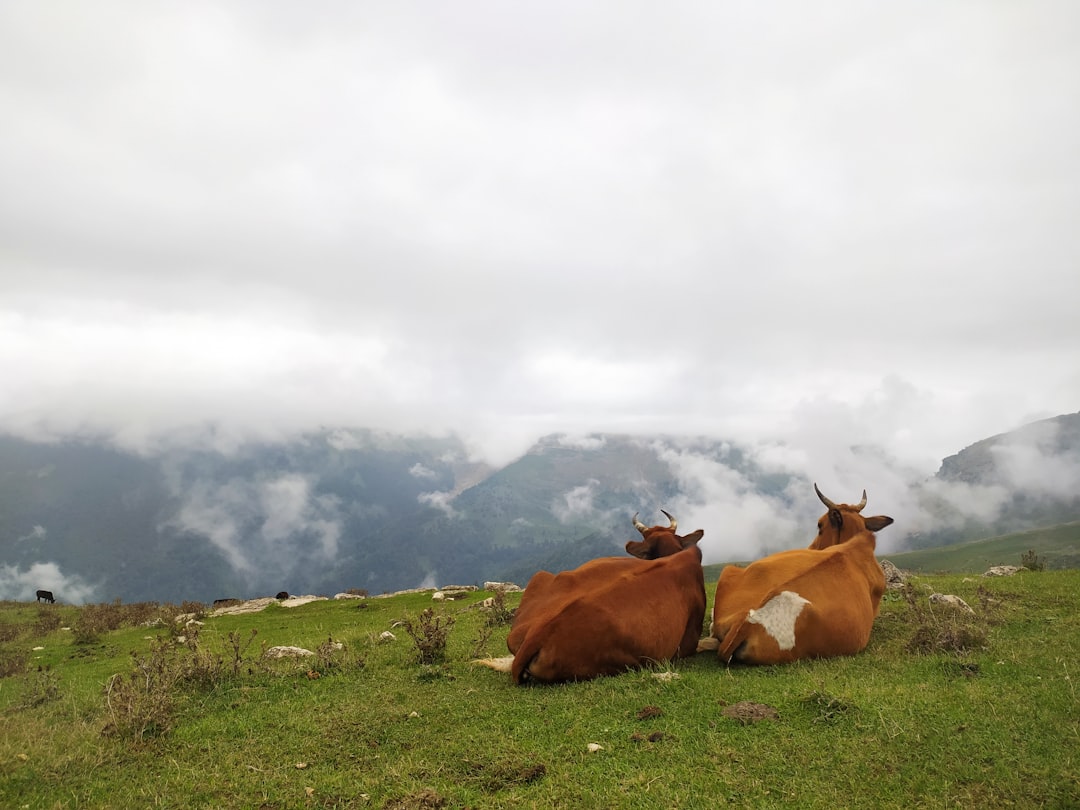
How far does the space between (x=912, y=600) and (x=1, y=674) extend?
1918 cm

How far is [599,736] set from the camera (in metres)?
7.02

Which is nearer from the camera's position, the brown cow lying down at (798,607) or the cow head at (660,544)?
the brown cow lying down at (798,607)

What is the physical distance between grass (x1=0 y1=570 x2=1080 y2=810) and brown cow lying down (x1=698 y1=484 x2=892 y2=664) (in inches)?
12.4

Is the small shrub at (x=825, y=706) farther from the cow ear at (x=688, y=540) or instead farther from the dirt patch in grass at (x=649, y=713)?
the cow ear at (x=688, y=540)

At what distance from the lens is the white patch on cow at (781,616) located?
931cm

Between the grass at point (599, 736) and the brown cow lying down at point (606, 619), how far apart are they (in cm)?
38

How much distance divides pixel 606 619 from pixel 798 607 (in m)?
2.85

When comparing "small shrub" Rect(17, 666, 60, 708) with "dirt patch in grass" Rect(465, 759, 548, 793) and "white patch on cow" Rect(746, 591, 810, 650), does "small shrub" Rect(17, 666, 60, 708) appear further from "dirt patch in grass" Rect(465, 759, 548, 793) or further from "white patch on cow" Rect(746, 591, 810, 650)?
"white patch on cow" Rect(746, 591, 810, 650)

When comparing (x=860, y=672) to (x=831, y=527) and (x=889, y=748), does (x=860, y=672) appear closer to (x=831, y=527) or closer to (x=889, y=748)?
(x=889, y=748)

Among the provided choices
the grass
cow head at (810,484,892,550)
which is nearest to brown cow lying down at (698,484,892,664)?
the grass

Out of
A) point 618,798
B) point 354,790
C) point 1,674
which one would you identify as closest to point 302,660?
point 354,790

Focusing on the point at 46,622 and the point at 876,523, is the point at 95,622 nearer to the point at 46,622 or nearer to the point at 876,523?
Result: the point at 46,622

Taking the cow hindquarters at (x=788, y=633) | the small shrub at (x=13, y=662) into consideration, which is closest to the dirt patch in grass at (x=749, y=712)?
the cow hindquarters at (x=788, y=633)

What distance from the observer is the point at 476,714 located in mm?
8078
